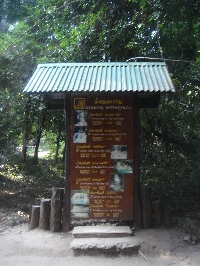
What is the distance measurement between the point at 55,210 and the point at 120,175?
1.36 meters

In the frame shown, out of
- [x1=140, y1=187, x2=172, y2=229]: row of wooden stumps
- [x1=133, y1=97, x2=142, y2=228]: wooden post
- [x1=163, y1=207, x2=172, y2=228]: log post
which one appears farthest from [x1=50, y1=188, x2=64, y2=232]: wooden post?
[x1=163, y1=207, x2=172, y2=228]: log post

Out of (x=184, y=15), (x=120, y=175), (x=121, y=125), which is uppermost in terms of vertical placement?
(x=184, y=15)

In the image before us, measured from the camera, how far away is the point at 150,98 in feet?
21.8

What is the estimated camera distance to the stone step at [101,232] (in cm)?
A: 564

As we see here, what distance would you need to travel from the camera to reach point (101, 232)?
18.6 ft

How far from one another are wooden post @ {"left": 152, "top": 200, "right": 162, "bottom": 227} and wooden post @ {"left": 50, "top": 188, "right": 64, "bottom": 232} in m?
1.74

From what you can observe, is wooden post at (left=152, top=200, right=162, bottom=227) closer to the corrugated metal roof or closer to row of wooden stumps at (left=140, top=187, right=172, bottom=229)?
row of wooden stumps at (left=140, top=187, right=172, bottom=229)

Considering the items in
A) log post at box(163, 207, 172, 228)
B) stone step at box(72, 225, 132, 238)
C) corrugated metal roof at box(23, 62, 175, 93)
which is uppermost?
corrugated metal roof at box(23, 62, 175, 93)

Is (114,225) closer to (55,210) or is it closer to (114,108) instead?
(55,210)

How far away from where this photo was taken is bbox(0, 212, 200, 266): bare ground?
5.09 meters

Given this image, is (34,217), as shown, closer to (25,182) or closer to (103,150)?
(103,150)

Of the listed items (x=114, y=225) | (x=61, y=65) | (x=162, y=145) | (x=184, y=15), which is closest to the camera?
(x=114, y=225)

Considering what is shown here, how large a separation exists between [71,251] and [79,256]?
0.68 feet

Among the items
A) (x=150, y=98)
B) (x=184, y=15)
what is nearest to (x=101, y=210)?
(x=150, y=98)
